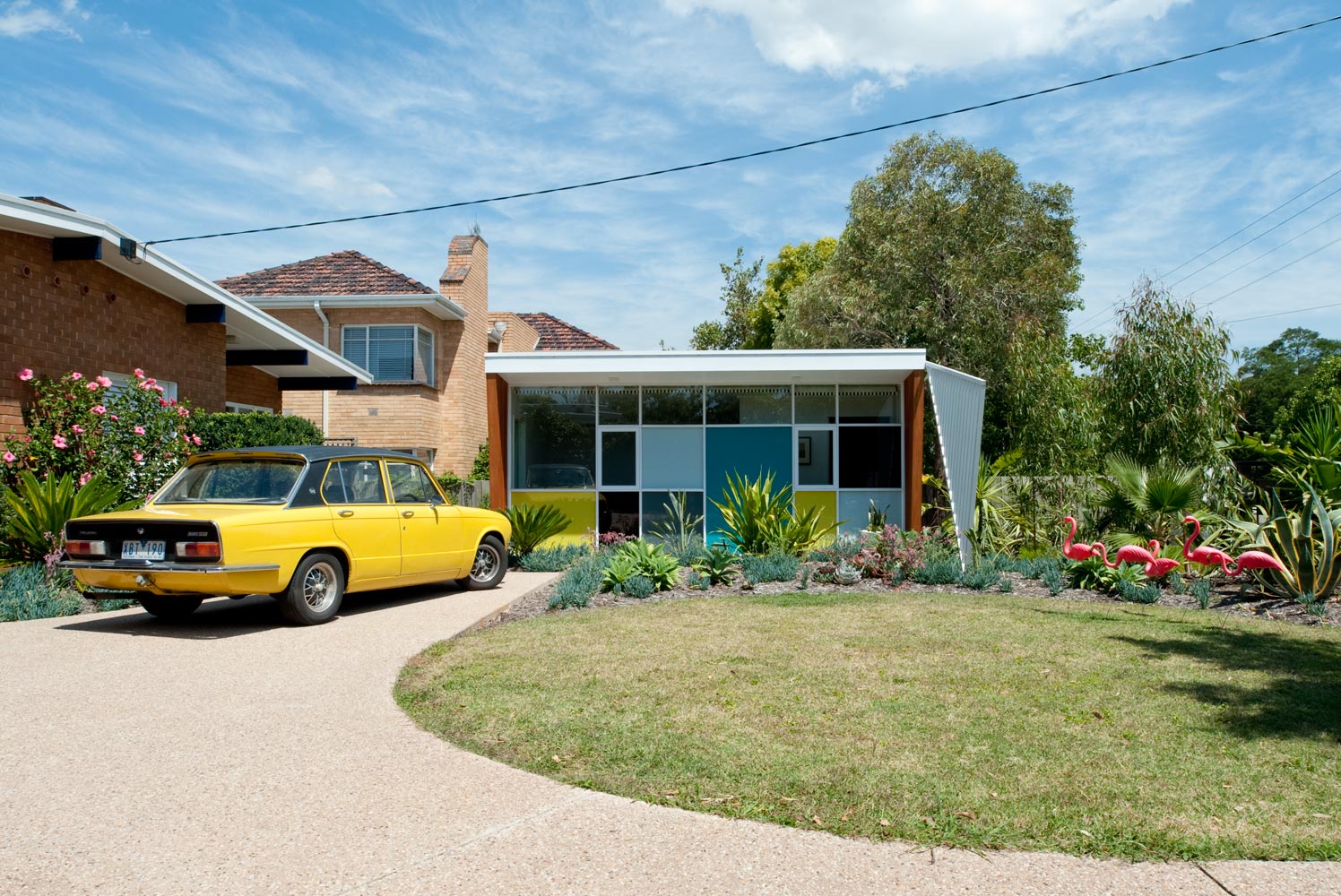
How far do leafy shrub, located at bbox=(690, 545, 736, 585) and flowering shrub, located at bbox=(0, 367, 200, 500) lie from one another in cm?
704

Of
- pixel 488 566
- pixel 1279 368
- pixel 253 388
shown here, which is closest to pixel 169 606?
pixel 488 566

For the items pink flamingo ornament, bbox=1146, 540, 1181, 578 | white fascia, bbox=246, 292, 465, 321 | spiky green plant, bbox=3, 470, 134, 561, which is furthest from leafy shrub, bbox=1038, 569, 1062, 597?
white fascia, bbox=246, 292, 465, 321

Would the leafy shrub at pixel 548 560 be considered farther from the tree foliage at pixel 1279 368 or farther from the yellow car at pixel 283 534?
the tree foliage at pixel 1279 368

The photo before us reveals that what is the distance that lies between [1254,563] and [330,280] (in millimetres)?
20974

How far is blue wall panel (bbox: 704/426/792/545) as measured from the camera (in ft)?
58.1

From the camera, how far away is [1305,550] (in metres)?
11.1

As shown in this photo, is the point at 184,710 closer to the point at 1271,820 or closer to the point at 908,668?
the point at 908,668

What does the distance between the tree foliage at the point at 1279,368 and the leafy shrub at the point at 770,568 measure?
50.3m

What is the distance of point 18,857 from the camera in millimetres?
3926

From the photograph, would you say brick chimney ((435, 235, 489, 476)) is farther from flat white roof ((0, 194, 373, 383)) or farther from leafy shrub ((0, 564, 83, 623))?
leafy shrub ((0, 564, 83, 623))

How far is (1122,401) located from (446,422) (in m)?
15.8

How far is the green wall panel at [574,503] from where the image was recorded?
17.6 metres

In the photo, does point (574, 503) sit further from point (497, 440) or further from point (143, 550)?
point (143, 550)

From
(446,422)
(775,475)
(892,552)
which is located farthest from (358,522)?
(446,422)
